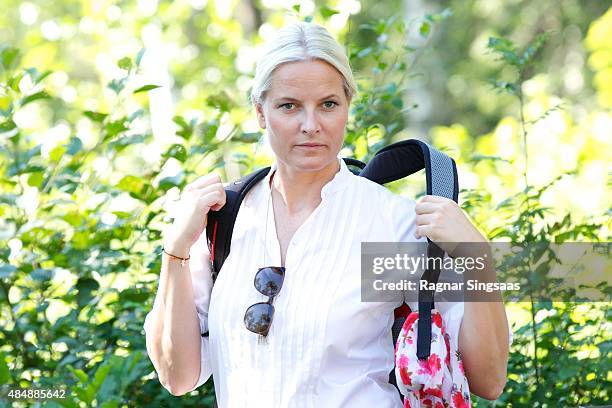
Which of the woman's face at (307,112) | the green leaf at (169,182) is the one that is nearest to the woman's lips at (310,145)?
the woman's face at (307,112)

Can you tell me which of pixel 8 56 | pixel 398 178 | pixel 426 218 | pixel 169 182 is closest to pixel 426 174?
pixel 426 218

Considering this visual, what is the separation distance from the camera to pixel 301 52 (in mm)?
2578

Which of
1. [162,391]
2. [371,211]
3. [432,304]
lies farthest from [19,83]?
[432,304]

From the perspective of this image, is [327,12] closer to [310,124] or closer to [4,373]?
[310,124]

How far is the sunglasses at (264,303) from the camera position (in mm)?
2506

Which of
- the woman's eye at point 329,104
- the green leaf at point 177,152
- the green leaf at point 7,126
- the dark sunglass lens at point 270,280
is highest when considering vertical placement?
the green leaf at point 7,126

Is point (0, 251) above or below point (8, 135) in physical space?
below

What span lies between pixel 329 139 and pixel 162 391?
144cm

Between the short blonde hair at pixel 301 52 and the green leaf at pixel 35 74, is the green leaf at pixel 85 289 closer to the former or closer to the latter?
the green leaf at pixel 35 74

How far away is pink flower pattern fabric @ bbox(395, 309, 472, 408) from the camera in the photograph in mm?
2318

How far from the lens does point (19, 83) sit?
3928mm

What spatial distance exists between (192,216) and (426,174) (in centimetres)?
61

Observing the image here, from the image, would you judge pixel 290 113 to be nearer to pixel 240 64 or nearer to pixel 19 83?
pixel 19 83

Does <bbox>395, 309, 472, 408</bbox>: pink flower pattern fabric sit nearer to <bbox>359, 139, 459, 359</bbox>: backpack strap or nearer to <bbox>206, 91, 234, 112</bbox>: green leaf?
<bbox>359, 139, 459, 359</bbox>: backpack strap
